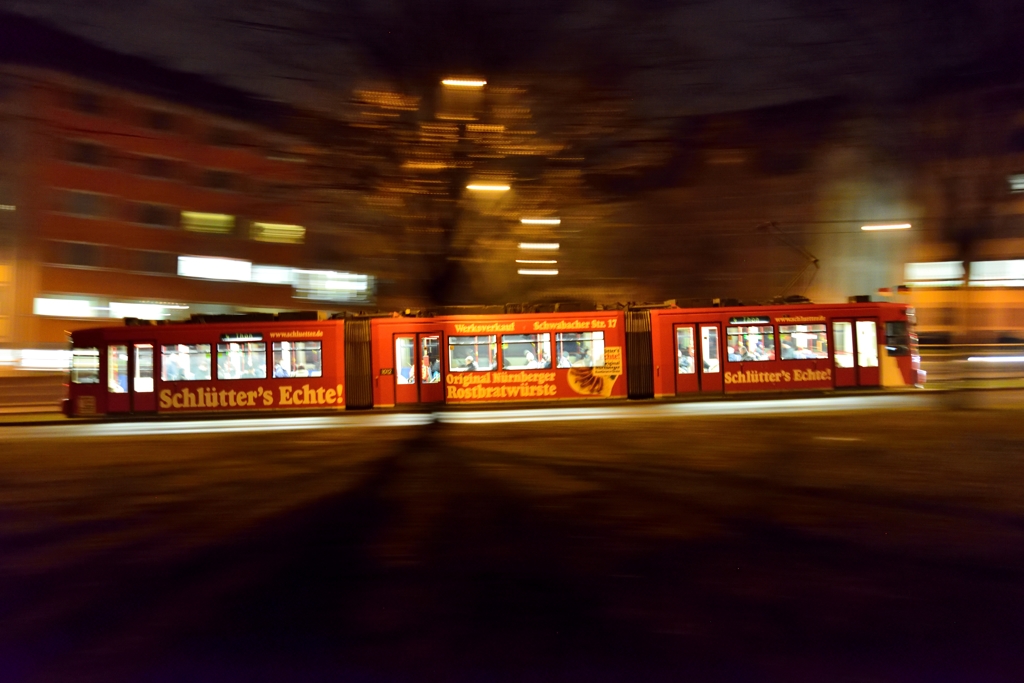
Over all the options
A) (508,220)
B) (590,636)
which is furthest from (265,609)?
(508,220)

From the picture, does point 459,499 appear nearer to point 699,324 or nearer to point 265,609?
point 265,609

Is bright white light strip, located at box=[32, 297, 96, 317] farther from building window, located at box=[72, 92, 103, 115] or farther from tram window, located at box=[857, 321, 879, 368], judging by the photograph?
tram window, located at box=[857, 321, 879, 368]

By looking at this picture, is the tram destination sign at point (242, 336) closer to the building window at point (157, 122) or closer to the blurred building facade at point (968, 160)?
the building window at point (157, 122)

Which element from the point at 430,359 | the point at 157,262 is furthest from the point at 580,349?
the point at 157,262

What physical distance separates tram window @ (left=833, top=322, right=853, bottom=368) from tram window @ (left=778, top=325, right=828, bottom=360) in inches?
13.2

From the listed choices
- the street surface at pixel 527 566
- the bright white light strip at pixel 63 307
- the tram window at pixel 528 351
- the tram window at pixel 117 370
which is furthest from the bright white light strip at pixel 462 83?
the bright white light strip at pixel 63 307

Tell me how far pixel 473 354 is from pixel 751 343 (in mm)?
7954

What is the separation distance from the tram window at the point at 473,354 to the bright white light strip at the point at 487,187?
10590mm

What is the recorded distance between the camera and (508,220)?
10.1 meters

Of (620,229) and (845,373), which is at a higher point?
(620,229)

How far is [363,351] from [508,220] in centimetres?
1122

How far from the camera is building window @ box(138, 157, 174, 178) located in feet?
139

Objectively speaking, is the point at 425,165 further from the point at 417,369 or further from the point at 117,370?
the point at 117,370

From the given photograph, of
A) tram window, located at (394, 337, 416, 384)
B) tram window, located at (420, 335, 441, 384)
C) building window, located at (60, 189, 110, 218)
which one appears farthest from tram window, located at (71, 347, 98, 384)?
building window, located at (60, 189, 110, 218)
